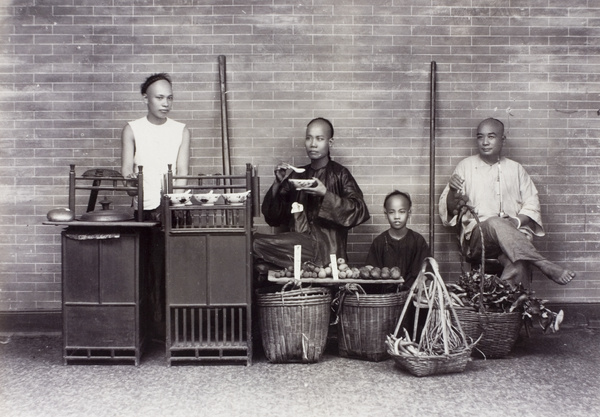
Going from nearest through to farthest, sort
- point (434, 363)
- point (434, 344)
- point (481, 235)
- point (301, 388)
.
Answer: point (301, 388)
point (434, 363)
point (434, 344)
point (481, 235)

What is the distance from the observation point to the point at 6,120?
221 inches

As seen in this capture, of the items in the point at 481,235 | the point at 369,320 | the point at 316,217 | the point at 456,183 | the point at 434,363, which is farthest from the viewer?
the point at 456,183

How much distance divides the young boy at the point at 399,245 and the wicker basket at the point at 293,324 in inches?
30.1

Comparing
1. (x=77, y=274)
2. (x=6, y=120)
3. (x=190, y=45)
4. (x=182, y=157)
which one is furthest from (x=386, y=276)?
(x=6, y=120)

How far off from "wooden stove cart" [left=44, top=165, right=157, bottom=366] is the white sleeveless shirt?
1.60 feet

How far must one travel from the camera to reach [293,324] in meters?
4.56

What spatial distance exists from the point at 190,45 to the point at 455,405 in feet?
11.5

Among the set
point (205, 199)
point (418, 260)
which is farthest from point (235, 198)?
point (418, 260)

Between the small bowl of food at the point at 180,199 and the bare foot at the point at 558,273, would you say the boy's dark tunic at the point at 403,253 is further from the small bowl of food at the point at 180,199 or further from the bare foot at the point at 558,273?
the small bowl of food at the point at 180,199

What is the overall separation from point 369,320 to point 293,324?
523 millimetres

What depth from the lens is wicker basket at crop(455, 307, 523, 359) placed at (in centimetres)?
464

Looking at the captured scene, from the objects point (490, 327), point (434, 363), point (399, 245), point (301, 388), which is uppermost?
point (399, 245)

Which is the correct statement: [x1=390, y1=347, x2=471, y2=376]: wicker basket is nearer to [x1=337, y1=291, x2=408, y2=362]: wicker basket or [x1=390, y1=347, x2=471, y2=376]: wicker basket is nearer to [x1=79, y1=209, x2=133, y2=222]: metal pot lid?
[x1=337, y1=291, x2=408, y2=362]: wicker basket

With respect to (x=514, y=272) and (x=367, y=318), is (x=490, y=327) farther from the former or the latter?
(x=367, y=318)
